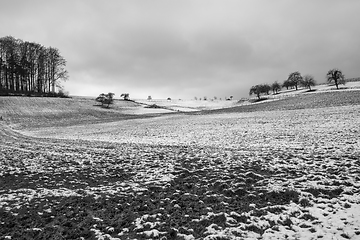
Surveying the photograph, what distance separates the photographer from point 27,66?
65.8 metres

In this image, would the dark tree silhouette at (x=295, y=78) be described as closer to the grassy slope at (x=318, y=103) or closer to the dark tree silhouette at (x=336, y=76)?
the dark tree silhouette at (x=336, y=76)

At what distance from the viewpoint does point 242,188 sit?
823 centimetres

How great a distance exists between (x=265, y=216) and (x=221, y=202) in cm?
155

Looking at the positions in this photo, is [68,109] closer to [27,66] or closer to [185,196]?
[27,66]

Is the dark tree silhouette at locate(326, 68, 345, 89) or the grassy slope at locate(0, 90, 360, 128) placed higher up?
the dark tree silhouette at locate(326, 68, 345, 89)

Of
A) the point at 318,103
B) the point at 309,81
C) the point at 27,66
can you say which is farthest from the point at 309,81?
the point at 27,66

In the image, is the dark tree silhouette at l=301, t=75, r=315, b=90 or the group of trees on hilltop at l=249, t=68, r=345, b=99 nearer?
the group of trees on hilltop at l=249, t=68, r=345, b=99

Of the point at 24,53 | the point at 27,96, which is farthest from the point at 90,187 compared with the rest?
the point at 24,53

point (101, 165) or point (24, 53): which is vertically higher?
point (24, 53)

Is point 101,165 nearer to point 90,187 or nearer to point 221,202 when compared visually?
point 90,187

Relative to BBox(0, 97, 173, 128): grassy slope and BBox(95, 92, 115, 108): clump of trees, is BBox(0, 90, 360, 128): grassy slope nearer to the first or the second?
BBox(0, 97, 173, 128): grassy slope

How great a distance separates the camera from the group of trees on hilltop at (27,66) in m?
63.7

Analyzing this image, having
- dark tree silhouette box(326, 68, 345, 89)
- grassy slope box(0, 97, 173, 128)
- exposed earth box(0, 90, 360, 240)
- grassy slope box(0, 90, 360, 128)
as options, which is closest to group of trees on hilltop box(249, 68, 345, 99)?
dark tree silhouette box(326, 68, 345, 89)

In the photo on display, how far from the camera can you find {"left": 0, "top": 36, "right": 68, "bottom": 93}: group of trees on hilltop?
6369 cm
